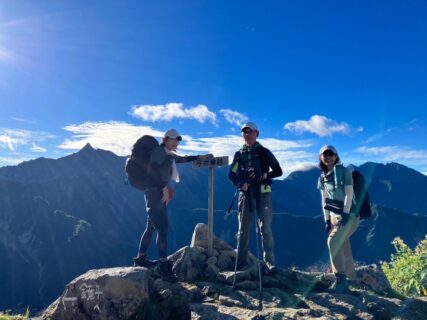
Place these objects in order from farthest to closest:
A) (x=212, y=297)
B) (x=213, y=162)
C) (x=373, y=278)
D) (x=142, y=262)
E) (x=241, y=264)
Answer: (x=373, y=278)
(x=213, y=162)
(x=241, y=264)
(x=142, y=262)
(x=212, y=297)

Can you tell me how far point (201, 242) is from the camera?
12.4m

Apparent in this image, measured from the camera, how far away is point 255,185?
10.1m

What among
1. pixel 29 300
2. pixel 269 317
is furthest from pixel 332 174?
pixel 29 300

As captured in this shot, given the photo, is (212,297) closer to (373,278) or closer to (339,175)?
(339,175)

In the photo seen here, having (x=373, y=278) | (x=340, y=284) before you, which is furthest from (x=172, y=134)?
(x=373, y=278)

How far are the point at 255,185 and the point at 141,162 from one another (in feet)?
10.3

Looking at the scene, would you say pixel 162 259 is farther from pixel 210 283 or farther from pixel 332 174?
pixel 332 174

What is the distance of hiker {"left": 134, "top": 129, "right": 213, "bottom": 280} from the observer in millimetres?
9930

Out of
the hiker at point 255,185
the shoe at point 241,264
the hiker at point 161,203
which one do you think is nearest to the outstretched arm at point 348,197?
the hiker at point 255,185

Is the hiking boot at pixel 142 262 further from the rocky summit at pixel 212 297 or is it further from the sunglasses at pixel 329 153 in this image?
the sunglasses at pixel 329 153

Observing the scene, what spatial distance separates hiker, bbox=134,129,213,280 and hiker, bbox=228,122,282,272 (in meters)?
1.76

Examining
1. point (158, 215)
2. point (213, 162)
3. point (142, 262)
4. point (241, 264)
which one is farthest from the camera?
point (213, 162)

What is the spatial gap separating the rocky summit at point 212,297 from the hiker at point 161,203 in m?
0.48

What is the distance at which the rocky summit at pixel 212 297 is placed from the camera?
23.8 ft
